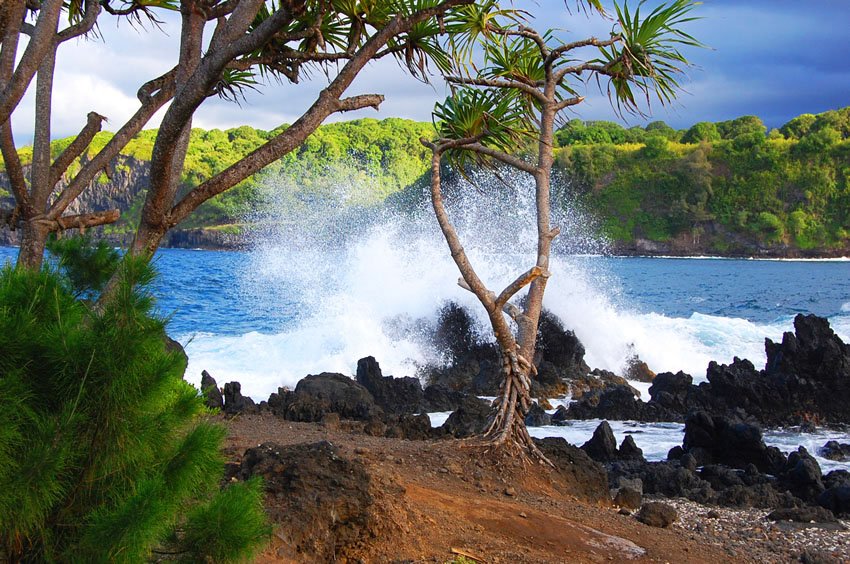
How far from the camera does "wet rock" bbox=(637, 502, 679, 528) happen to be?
6121 millimetres

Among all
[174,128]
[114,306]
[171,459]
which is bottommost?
[171,459]

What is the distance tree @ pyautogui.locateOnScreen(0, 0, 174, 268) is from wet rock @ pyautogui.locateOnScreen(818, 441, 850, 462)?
8755 millimetres

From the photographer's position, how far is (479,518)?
5141mm

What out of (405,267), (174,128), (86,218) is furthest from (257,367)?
(174,128)

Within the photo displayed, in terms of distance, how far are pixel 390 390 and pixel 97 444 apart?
34.7ft

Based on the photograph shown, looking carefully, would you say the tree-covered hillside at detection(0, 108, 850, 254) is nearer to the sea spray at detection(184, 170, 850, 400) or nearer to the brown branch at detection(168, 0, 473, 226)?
the sea spray at detection(184, 170, 850, 400)

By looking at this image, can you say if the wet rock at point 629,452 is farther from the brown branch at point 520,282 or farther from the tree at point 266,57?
the tree at point 266,57

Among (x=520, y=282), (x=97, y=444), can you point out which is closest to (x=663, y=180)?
(x=520, y=282)

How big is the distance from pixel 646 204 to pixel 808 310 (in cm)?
5306

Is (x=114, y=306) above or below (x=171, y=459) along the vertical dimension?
above

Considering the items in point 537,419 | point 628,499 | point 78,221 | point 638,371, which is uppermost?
point 78,221

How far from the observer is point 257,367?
19.0m

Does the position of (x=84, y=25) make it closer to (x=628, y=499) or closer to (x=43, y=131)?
(x=43, y=131)

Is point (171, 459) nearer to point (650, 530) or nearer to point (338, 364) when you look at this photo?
point (650, 530)
